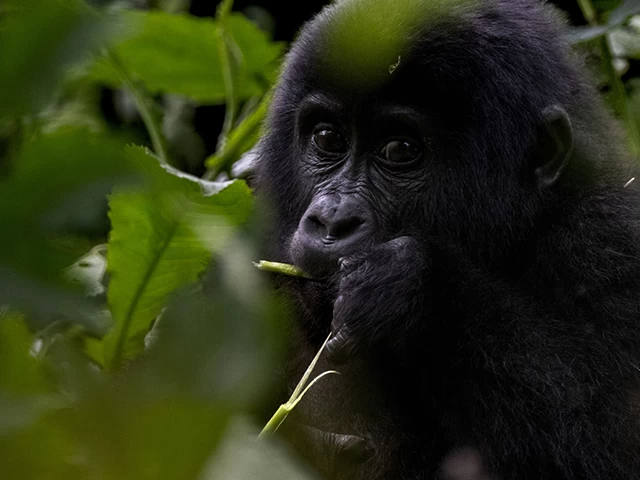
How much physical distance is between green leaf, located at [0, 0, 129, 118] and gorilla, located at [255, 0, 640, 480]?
129 cm

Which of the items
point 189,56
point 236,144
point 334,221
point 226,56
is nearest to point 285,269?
point 334,221

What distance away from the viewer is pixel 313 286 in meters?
1.92

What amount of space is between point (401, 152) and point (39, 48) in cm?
163

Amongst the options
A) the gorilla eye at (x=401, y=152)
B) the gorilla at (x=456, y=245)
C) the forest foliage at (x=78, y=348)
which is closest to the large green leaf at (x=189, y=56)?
the gorilla at (x=456, y=245)

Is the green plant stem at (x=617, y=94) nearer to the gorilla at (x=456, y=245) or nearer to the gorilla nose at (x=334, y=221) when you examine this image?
the gorilla at (x=456, y=245)

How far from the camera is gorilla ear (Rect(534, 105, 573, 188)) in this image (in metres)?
2.02

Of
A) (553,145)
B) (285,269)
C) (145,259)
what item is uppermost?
(553,145)

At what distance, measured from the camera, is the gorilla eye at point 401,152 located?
207cm

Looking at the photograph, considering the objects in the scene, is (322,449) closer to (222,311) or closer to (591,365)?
(591,365)

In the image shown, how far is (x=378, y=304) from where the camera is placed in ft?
5.68

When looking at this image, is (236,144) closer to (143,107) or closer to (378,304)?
(143,107)

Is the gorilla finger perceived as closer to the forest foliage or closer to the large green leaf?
the forest foliage

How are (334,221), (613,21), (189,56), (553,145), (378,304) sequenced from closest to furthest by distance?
(378,304), (334,221), (553,145), (613,21), (189,56)

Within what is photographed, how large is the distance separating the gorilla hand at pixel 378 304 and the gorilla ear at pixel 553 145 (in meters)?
0.43
